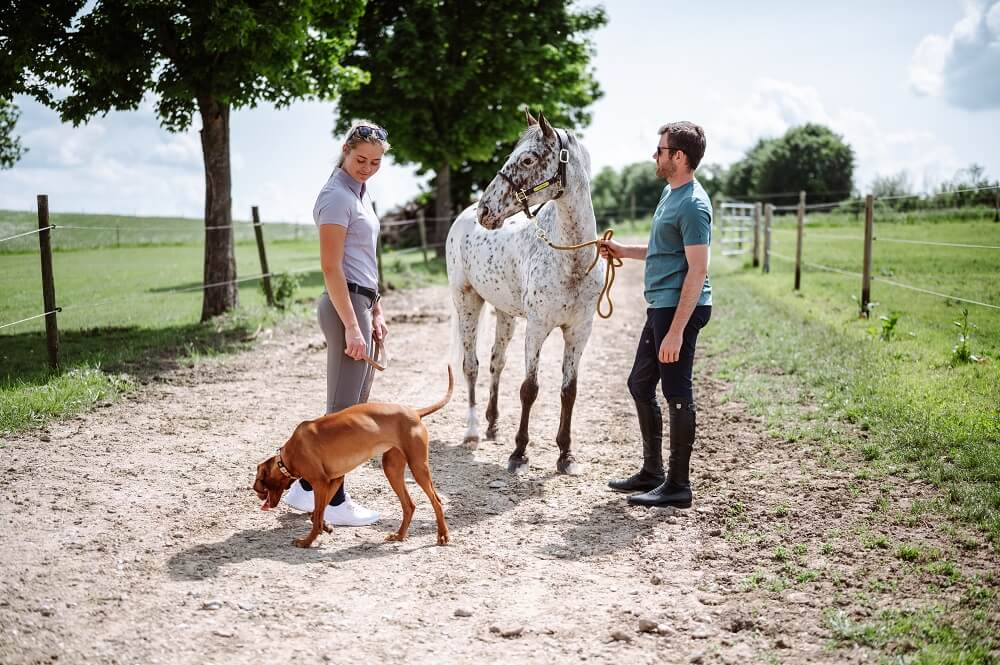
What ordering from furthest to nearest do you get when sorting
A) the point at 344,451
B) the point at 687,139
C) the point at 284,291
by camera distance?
the point at 284,291 → the point at 687,139 → the point at 344,451

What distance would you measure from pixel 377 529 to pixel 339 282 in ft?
5.02

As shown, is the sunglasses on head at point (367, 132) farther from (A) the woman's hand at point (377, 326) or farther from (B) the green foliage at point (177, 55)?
(B) the green foliage at point (177, 55)

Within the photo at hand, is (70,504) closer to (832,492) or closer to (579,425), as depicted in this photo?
(579,425)

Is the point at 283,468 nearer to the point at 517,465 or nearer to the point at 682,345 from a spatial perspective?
the point at 517,465

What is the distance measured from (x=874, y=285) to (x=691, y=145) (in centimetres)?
1046

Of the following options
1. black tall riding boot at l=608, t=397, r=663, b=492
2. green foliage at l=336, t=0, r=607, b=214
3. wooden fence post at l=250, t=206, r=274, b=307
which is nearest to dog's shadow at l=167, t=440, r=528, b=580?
black tall riding boot at l=608, t=397, r=663, b=492

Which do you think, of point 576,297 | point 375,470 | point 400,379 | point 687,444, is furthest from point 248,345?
point 687,444

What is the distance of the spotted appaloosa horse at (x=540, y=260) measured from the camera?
5.14m

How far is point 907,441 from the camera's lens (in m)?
5.49

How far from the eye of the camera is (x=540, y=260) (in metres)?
5.54

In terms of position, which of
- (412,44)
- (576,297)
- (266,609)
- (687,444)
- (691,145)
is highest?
(412,44)

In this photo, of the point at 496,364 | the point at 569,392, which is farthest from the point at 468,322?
the point at 569,392

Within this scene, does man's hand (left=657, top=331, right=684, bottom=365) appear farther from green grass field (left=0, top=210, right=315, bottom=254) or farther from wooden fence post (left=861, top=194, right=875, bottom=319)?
green grass field (left=0, top=210, right=315, bottom=254)

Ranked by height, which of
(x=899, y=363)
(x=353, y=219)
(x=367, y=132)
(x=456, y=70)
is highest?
(x=456, y=70)
